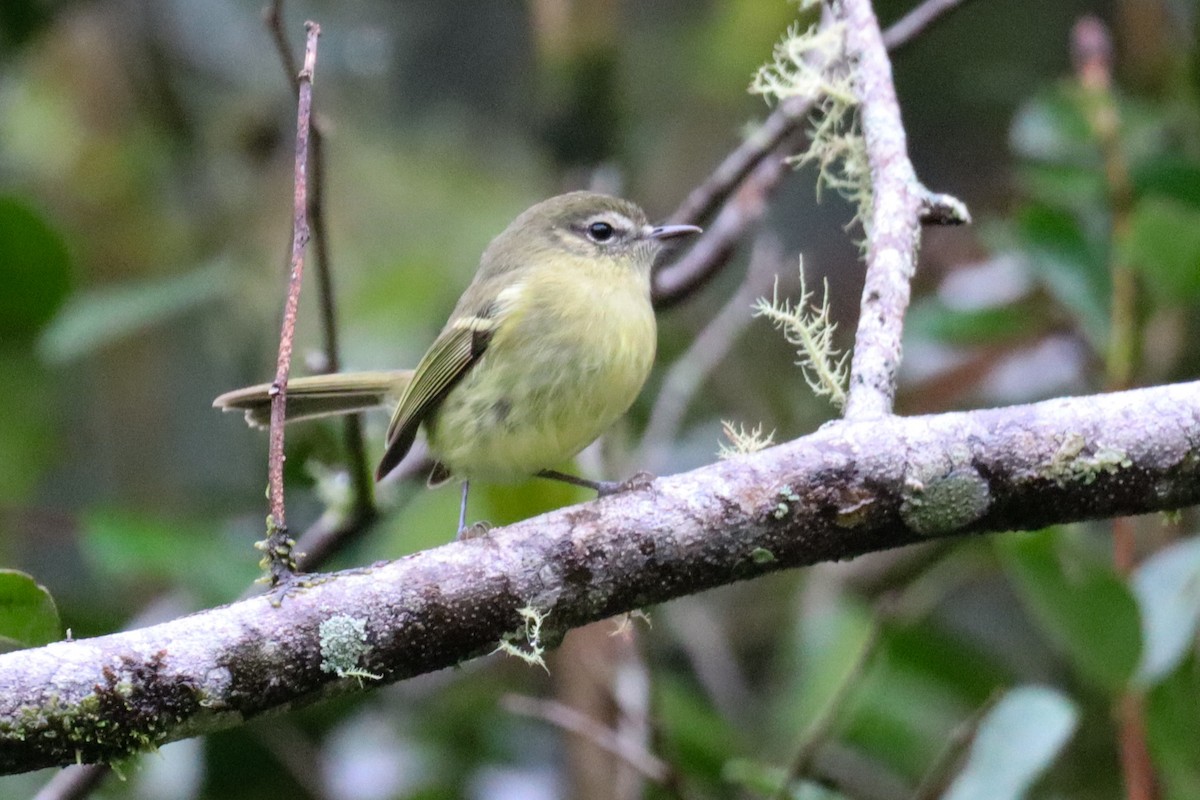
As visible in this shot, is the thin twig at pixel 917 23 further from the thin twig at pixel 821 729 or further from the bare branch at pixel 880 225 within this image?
the thin twig at pixel 821 729

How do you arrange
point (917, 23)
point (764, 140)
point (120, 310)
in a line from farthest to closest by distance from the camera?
point (120, 310) → point (764, 140) → point (917, 23)

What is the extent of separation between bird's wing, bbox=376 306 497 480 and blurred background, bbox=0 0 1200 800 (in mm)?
177

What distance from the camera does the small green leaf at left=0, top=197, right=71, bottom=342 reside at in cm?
336

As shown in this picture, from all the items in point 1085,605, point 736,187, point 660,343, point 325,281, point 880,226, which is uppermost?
point 736,187

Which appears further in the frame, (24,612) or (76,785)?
(76,785)

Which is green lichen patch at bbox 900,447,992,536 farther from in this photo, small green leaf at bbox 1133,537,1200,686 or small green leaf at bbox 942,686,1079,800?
small green leaf at bbox 1133,537,1200,686

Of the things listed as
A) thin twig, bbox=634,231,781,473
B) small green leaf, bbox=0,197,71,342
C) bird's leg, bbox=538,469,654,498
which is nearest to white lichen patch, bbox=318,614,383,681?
bird's leg, bbox=538,469,654,498

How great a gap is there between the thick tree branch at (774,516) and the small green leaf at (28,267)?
2.16 meters

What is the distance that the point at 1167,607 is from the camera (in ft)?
8.59

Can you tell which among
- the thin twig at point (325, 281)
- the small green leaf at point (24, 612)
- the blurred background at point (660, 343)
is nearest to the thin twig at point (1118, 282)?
the blurred background at point (660, 343)

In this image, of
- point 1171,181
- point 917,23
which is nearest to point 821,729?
point 917,23

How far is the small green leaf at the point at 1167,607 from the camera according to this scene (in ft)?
8.18

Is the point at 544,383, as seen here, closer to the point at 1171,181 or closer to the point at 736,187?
the point at 736,187

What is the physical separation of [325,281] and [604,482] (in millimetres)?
741
